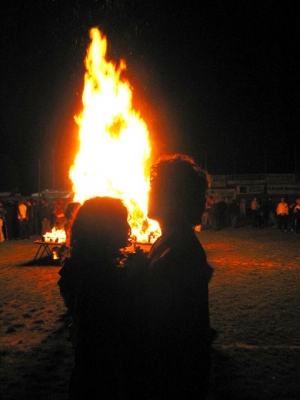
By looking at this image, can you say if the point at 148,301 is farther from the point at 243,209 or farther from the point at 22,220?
the point at 243,209

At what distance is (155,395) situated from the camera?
1.68 m

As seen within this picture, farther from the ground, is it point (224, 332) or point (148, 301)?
point (148, 301)

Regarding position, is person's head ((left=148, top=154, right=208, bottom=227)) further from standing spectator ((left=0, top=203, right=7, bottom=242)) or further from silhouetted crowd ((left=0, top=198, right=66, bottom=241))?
standing spectator ((left=0, top=203, right=7, bottom=242))

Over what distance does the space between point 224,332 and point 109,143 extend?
8480mm

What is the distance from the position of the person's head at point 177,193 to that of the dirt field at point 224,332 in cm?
276

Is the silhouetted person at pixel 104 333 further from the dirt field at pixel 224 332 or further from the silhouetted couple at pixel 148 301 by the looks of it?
the dirt field at pixel 224 332

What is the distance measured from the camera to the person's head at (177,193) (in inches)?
75.9

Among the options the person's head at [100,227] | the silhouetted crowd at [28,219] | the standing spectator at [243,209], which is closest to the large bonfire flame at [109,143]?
the silhouetted crowd at [28,219]

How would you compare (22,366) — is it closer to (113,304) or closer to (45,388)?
(45,388)

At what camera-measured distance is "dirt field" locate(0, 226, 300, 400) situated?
13.5ft

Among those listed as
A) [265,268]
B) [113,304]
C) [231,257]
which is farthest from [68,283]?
[231,257]

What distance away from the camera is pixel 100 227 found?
197cm

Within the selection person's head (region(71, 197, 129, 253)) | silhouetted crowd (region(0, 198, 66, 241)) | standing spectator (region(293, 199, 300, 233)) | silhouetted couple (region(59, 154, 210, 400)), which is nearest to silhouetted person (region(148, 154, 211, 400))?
silhouetted couple (region(59, 154, 210, 400))

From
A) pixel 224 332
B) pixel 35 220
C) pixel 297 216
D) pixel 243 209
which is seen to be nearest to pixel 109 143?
pixel 224 332
